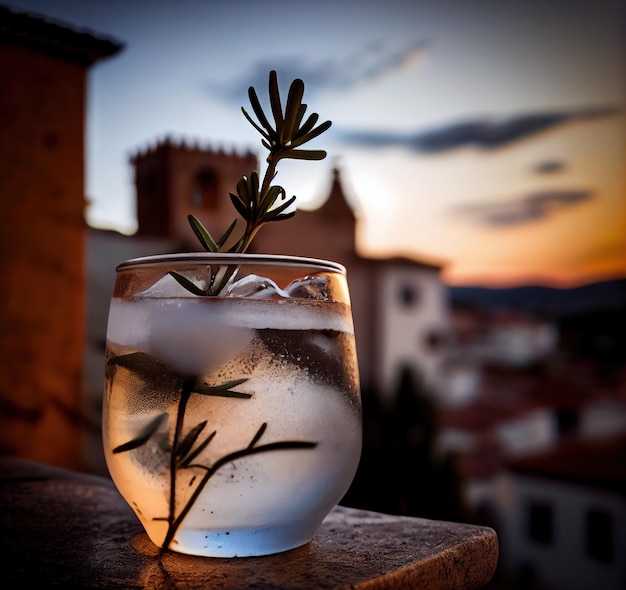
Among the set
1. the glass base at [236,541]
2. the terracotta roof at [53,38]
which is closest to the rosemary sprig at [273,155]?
the glass base at [236,541]

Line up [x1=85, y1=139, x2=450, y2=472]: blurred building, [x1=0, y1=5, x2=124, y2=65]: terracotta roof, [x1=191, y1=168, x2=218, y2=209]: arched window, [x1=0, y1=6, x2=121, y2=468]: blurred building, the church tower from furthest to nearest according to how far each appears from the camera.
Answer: the church tower
[x1=191, y1=168, x2=218, y2=209]: arched window
[x1=85, y1=139, x2=450, y2=472]: blurred building
[x1=0, y1=5, x2=124, y2=65]: terracotta roof
[x1=0, y1=6, x2=121, y2=468]: blurred building

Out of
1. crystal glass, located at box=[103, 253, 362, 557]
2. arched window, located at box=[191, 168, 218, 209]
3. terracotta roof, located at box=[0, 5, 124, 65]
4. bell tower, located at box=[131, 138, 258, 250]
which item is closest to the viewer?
crystal glass, located at box=[103, 253, 362, 557]

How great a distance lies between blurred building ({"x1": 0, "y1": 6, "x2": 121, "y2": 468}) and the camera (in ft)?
6.59

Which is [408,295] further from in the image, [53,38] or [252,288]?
[252,288]

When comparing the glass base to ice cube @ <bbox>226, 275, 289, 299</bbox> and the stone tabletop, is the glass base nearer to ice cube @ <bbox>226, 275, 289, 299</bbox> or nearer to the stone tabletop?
the stone tabletop

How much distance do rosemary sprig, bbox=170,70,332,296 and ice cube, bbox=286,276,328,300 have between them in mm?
66

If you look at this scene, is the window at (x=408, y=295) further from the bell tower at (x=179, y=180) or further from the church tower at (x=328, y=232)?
the bell tower at (x=179, y=180)

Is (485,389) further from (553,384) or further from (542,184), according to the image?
(542,184)

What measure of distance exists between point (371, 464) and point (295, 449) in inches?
493

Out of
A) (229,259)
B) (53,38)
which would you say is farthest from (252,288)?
(53,38)

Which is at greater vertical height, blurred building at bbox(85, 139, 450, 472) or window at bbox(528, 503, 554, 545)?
blurred building at bbox(85, 139, 450, 472)

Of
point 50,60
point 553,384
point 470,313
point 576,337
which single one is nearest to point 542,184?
point 553,384

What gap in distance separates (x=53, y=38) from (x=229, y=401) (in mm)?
2306

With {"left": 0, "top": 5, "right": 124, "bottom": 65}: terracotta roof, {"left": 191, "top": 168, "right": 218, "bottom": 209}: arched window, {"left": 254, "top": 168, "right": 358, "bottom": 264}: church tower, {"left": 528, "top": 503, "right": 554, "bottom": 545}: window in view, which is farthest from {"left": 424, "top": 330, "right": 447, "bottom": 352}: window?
{"left": 0, "top": 5, "right": 124, "bottom": 65}: terracotta roof
